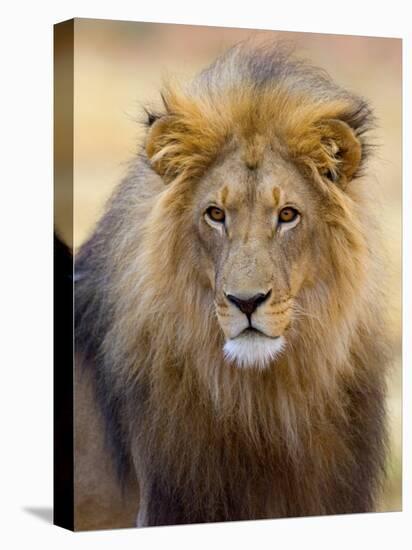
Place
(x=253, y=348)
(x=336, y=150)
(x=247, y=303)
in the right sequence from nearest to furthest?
1. (x=247, y=303)
2. (x=253, y=348)
3. (x=336, y=150)

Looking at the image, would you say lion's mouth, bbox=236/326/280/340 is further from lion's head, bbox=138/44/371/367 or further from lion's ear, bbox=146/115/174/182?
lion's ear, bbox=146/115/174/182

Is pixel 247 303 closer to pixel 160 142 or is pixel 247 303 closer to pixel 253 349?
pixel 253 349

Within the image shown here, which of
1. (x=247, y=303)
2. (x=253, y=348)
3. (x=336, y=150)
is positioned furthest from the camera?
(x=336, y=150)

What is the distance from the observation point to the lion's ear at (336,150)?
18.9ft

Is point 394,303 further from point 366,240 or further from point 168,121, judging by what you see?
point 168,121

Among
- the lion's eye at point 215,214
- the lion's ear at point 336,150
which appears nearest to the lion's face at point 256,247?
the lion's eye at point 215,214

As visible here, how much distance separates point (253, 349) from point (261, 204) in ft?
1.81

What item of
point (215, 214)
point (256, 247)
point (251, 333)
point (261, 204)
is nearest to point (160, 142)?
point (215, 214)

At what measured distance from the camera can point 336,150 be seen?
5742 millimetres

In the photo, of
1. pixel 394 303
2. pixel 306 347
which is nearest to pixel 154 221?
pixel 306 347

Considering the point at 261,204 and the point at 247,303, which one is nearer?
the point at 247,303

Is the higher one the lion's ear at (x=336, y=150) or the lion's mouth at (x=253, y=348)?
the lion's ear at (x=336, y=150)

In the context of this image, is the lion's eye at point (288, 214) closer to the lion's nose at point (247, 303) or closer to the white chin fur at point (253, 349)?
the lion's nose at point (247, 303)

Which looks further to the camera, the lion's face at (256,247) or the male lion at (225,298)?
the male lion at (225,298)
